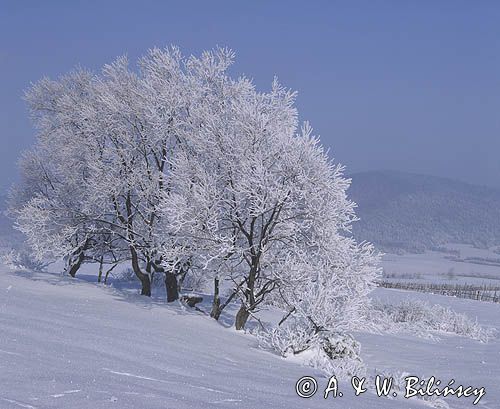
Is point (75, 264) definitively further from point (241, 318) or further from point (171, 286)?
point (241, 318)

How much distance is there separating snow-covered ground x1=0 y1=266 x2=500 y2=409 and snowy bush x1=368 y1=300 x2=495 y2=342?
4.85 m

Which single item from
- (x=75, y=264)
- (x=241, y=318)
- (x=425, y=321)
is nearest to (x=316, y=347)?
(x=241, y=318)

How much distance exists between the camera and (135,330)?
41.0 feet

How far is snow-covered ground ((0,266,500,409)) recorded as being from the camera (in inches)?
241

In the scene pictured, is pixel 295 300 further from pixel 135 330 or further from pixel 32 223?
pixel 32 223

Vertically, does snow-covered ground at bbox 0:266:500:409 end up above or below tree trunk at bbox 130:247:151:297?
below

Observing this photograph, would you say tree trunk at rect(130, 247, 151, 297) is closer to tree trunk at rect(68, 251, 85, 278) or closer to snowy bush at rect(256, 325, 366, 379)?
tree trunk at rect(68, 251, 85, 278)

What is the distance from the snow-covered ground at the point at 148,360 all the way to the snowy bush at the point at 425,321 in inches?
191

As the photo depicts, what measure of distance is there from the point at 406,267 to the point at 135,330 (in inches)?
4231

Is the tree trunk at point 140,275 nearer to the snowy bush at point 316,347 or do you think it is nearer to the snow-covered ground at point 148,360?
the snow-covered ground at point 148,360

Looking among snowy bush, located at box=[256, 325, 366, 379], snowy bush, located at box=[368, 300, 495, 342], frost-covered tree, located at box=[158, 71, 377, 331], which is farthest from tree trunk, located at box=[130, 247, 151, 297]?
snowy bush, located at box=[368, 300, 495, 342]

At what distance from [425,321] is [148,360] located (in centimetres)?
2262

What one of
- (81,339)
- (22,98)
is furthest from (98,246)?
(81,339)

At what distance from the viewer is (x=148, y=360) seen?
29.6ft
